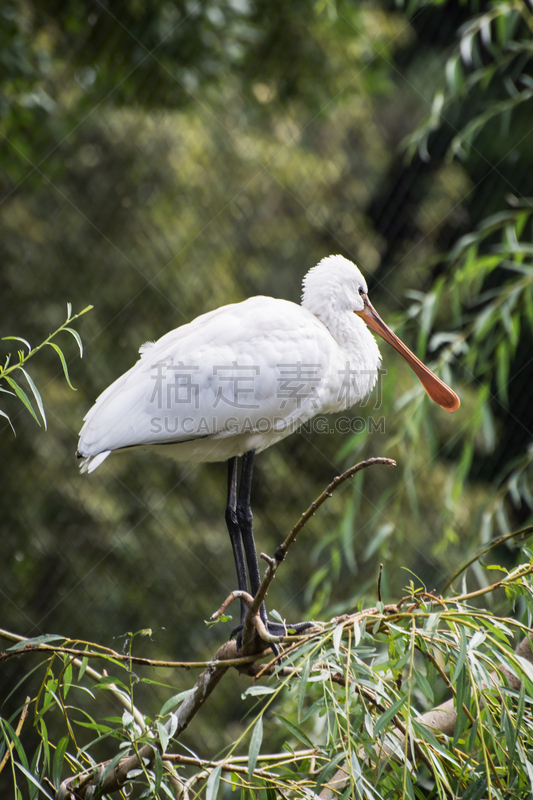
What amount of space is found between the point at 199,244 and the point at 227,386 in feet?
4.69

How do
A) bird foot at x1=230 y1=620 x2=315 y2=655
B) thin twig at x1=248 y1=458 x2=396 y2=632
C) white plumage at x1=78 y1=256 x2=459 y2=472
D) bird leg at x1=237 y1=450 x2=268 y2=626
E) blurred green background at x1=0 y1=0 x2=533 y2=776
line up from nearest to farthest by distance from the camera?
1. thin twig at x1=248 y1=458 x2=396 y2=632
2. bird foot at x1=230 y1=620 x2=315 y2=655
3. white plumage at x1=78 y1=256 x2=459 y2=472
4. bird leg at x1=237 y1=450 x2=268 y2=626
5. blurred green background at x1=0 y1=0 x2=533 y2=776

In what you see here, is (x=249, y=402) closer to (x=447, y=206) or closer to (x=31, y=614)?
(x=31, y=614)

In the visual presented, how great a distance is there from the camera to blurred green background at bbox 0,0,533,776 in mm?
2195

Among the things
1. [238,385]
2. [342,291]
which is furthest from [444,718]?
[342,291]

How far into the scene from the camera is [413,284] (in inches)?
107

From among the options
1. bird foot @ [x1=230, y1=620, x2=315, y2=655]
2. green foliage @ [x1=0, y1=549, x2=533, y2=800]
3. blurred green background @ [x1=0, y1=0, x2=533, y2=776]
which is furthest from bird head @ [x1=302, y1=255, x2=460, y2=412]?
blurred green background @ [x1=0, y1=0, x2=533, y2=776]

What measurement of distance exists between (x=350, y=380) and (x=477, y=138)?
1.67 metres

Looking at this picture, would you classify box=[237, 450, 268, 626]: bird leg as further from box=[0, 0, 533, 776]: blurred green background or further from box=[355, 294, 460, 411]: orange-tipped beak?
box=[0, 0, 533, 776]: blurred green background

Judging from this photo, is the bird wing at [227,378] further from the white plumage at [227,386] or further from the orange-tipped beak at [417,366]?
the orange-tipped beak at [417,366]

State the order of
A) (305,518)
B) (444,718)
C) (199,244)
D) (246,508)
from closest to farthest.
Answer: (305,518) → (444,718) → (246,508) → (199,244)

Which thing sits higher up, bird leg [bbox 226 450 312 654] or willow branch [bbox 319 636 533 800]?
bird leg [bbox 226 450 312 654]

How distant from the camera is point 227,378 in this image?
3.71ft

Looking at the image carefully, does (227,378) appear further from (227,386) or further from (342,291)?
→ (342,291)

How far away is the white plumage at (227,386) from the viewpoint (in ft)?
3.55
